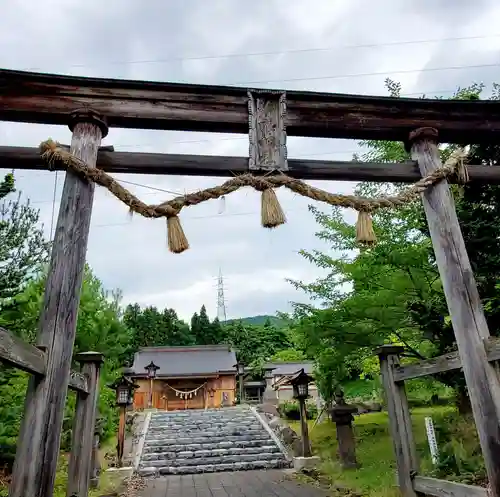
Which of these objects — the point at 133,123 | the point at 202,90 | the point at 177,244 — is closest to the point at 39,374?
the point at 177,244

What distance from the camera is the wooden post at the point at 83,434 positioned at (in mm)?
3893

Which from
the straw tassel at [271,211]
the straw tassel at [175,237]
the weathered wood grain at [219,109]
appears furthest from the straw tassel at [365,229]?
the straw tassel at [175,237]

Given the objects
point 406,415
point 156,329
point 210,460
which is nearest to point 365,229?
point 406,415

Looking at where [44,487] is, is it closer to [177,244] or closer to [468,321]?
[177,244]

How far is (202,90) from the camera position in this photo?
3488 mm

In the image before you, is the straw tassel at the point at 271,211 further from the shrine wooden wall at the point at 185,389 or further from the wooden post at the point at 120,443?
the shrine wooden wall at the point at 185,389

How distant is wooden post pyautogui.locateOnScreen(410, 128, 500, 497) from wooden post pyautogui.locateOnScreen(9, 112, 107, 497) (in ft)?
8.51

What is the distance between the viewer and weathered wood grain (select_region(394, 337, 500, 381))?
2811mm

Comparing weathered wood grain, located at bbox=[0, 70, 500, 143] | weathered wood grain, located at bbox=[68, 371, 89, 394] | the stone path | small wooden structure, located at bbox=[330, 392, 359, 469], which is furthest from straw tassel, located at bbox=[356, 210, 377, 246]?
small wooden structure, located at bbox=[330, 392, 359, 469]

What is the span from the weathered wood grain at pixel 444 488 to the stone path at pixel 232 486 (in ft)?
9.17

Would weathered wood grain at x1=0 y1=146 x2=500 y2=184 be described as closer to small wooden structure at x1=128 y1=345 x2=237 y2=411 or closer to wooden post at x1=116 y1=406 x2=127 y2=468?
wooden post at x1=116 y1=406 x2=127 y2=468

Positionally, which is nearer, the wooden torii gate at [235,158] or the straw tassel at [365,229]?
the wooden torii gate at [235,158]

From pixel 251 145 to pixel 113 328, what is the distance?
34.2 feet

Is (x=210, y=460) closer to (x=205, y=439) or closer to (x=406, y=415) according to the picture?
(x=205, y=439)
